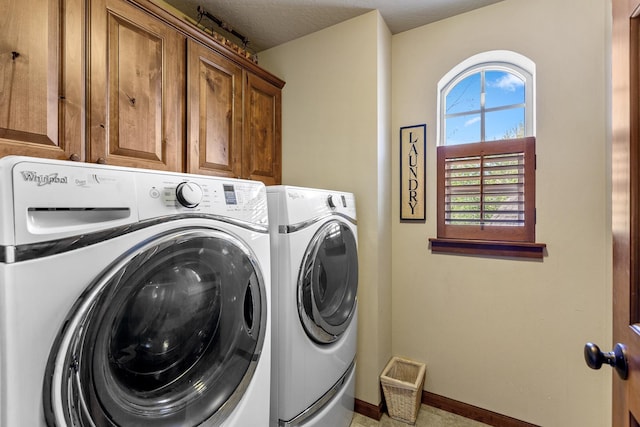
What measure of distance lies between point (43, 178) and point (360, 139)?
153 centimetres

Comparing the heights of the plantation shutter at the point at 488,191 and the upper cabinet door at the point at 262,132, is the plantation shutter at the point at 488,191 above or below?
below

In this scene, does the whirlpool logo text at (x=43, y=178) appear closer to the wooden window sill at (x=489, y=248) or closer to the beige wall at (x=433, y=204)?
the beige wall at (x=433, y=204)

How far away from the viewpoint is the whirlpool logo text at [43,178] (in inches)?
20.9

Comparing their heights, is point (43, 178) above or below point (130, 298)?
above

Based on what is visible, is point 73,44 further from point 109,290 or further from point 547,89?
point 547,89

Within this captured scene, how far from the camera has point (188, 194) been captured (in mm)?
778

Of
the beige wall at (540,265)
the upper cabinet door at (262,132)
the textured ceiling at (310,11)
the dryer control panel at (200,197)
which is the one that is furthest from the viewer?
the upper cabinet door at (262,132)

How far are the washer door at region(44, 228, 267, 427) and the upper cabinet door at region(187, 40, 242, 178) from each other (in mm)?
798

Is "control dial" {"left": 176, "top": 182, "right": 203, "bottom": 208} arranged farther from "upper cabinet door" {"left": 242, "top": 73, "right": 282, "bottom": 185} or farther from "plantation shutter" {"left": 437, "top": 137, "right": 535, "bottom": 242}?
"plantation shutter" {"left": 437, "top": 137, "right": 535, "bottom": 242}

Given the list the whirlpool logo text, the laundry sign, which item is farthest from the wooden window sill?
the whirlpool logo text

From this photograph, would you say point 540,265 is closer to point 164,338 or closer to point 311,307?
point 311,307

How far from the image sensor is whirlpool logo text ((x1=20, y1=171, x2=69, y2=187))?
0.53 metres

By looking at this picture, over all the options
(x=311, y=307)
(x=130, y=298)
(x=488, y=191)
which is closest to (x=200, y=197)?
Answer: (x=130, y=298)

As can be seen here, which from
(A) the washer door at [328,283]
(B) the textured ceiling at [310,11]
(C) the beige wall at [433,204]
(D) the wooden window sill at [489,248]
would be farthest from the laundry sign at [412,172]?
(B) the textured ceiling at [310,11]
